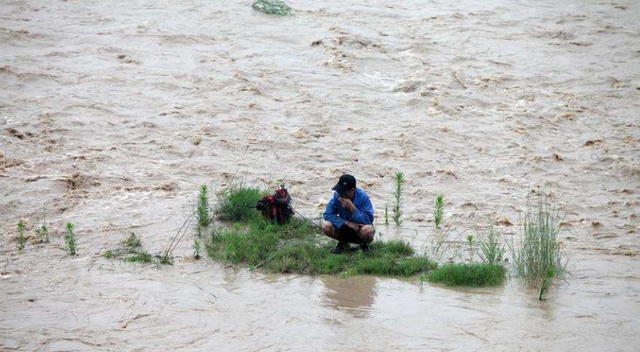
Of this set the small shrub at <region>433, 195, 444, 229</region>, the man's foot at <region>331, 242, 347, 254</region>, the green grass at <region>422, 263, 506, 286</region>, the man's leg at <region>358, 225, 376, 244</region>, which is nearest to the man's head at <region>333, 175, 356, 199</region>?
the man's leg at <region>358, 225, 376, 244</region>

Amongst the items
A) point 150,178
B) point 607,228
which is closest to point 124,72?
point 150,178

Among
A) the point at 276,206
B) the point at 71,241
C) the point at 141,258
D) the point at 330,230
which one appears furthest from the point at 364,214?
the point at 71,241

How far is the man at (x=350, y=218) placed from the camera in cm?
917

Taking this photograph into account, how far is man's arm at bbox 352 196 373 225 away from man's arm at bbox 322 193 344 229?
169 mm

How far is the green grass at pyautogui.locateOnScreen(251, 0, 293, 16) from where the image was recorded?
17141mm

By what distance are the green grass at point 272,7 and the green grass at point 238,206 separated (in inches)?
300

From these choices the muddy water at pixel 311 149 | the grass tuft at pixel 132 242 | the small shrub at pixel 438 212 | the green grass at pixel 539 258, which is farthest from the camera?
the small shrub at pixel 438 212

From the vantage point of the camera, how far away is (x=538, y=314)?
789 cm

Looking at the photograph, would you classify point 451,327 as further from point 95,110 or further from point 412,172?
point 95,110

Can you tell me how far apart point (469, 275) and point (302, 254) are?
72.6 inches

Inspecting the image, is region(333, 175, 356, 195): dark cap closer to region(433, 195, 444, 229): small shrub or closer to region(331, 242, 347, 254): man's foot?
region(331, 242, 347, 254): man's foot

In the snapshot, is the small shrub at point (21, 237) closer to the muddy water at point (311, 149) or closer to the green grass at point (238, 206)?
the muddy water at point (311, 149)

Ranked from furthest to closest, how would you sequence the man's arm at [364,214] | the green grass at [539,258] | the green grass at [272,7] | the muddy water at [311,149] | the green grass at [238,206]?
the green grass at [272,7]
the green grass at [238,206]
the man's arm at [364,214]
the green grass at [539,258]
the muddy water at [311,149]

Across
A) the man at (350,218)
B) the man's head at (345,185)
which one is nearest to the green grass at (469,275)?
the man at (350,218)
